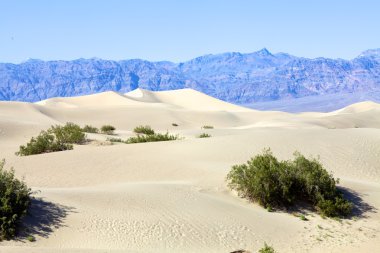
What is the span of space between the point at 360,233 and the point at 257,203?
9.57ft

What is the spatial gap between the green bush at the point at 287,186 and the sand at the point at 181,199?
38 centimetres

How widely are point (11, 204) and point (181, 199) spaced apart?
4.63 metres

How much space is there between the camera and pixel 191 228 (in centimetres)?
1215

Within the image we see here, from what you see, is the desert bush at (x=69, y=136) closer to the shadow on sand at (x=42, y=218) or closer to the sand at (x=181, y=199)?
the sand at (x=181, y=199)

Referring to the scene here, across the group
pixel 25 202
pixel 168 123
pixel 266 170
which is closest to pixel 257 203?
pixel 266 170

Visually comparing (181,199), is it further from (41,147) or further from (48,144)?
(48,144)

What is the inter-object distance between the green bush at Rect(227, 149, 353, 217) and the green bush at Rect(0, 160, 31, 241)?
620cm

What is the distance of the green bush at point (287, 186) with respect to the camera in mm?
14531

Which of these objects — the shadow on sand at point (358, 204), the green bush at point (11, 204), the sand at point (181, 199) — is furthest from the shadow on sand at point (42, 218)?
the shadow on sand at point (358, 204)

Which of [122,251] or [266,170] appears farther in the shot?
→ [266,170]

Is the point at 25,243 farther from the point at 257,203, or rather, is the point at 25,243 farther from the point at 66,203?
the point at 257,203

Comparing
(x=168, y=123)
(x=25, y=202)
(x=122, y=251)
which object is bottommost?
(x=122, y=251)

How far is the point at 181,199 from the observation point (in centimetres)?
1398

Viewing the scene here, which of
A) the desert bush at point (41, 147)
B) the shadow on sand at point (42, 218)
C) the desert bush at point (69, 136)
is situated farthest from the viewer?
the desert bush at point (69, 136)
